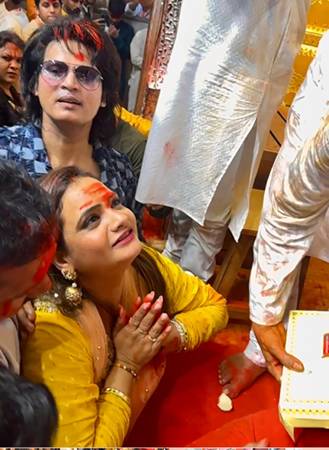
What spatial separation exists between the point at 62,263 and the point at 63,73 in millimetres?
498

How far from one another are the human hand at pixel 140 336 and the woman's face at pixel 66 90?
469 mm

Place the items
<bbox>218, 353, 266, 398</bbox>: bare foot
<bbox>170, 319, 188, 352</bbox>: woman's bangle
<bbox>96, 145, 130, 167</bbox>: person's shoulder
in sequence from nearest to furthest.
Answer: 1. <bbox>170, 319, 188, 352</bbox>: woman's bangle
2. <bbox>218, 353, 266, 398</bbox>: bare foot
3. <bbox>96, 145, 130, 167</bbox>: person's shoulder

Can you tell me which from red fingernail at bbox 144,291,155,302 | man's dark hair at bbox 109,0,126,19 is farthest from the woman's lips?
man's dark hair at bbox 109,0,126,19

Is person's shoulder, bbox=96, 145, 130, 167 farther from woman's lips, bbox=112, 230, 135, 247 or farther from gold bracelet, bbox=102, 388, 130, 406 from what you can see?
gold bracelet, bbox=102, 388, 130, 406

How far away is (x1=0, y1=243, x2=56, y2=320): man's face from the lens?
62 cm

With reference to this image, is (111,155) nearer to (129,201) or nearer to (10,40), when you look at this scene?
(129,201)

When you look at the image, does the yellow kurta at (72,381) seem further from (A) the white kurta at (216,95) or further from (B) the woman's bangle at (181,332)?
(A) the white kurta at (216,95)

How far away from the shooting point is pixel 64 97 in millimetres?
1282

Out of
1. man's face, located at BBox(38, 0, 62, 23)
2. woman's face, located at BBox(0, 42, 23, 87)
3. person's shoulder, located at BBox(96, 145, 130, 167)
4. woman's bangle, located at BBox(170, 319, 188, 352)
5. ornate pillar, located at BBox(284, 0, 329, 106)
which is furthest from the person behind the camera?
ornate pillar, located at BBox(284, 0, 329, 106)

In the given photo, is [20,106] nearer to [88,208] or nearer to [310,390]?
[88,208]

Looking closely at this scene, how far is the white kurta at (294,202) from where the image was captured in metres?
0.92

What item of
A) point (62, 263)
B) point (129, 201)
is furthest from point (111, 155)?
point (62, 263)

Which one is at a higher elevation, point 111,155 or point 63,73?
point 63,73

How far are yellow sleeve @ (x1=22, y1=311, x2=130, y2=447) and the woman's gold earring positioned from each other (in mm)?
27
